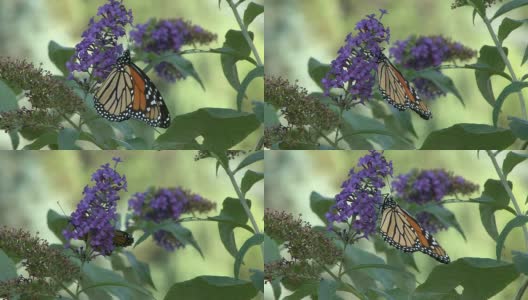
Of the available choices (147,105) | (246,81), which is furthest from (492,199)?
(147,105)

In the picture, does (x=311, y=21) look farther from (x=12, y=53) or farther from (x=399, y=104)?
(x=12, y=53)

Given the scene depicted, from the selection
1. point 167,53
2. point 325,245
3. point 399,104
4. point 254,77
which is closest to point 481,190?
point 399,104

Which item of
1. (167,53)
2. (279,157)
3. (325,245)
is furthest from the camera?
(167,53)

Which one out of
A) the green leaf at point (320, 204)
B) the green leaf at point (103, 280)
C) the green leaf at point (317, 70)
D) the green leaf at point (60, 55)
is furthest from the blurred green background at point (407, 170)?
the green leaf at point (60, 55)

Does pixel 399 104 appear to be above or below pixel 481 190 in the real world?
above

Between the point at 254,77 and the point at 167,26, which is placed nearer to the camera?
the point at 254,77

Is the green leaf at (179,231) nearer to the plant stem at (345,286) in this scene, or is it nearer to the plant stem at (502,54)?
the plant stem at (345,286)

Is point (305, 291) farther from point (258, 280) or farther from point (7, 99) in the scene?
point (7, 99)
